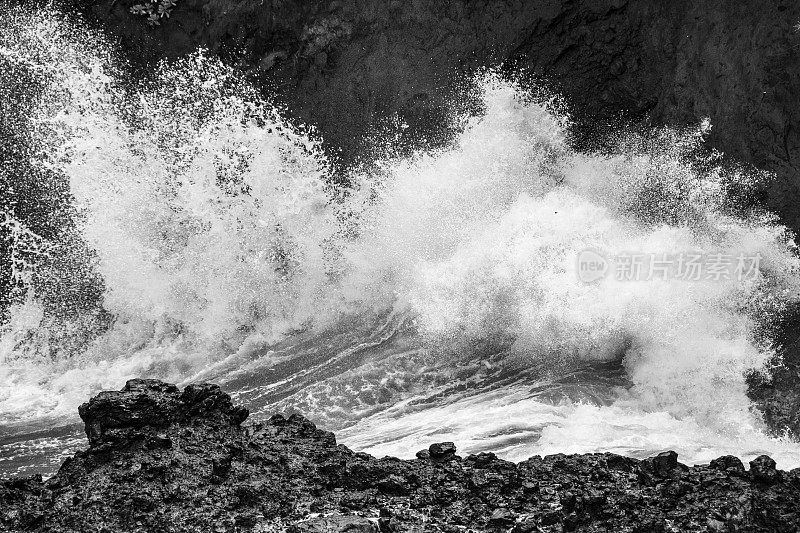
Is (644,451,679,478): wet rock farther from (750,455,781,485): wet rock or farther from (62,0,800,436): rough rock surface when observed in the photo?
(62,0,800,436): rough rock surface

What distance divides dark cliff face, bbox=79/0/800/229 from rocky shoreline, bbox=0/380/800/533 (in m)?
5.92

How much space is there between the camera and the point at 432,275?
1328 cm

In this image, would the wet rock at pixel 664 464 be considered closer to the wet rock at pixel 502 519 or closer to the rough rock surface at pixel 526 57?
the wet rock at pixel 502 519

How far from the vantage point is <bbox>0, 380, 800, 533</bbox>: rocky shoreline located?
286 inches

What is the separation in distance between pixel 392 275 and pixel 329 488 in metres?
5.99

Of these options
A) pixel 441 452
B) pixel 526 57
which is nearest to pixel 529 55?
pixel 526 57

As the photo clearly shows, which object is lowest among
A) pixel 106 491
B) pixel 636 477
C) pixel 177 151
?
pixel 636 477

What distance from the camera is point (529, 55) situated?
46.4ft

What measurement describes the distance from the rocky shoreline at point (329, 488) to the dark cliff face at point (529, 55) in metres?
5.92

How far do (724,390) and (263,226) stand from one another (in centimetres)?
705

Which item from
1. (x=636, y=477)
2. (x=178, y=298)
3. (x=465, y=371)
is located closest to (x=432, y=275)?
(x=465, y=371)

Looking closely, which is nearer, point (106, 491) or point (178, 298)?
point (106, 491)

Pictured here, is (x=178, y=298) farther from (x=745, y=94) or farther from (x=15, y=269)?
(x=745, y=94)

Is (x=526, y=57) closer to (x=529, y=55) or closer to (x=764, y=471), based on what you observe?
(x=529, y=55)
